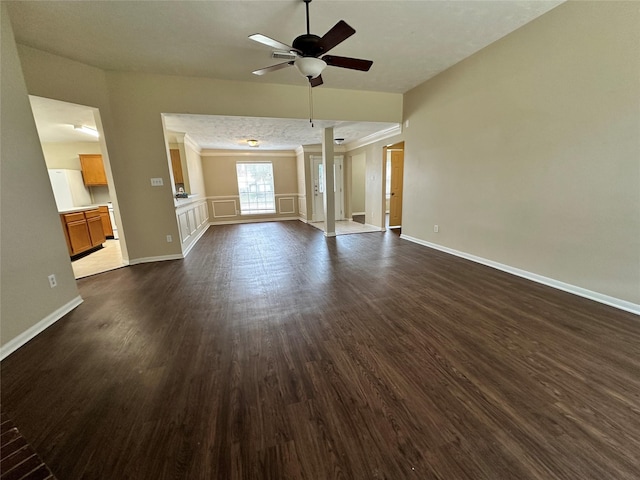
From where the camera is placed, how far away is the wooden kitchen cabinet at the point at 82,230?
4.51 meters

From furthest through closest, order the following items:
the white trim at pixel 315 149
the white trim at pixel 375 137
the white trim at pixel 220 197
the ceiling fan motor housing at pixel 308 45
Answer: the white trim at pixel 220 197 → the white trim at pixel 315 149 → the white trim at pixel 375 137 → the ceiling fan motor housing at pixel 308 45

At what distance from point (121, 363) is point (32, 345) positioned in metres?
0.97

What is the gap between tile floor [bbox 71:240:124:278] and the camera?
13.2 ft

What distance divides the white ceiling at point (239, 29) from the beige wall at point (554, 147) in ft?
1.35

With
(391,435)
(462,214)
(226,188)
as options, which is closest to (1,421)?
(391,435)

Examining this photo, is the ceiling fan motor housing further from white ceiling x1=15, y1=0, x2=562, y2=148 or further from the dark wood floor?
the dark wood floor

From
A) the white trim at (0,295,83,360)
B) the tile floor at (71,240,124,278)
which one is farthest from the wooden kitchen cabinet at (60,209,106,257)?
the white trim at (0,295,83,360)

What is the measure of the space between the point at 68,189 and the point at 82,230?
1.53m

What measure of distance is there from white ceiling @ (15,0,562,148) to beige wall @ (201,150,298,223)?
15.6 feet

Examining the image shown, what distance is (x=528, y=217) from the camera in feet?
10.5

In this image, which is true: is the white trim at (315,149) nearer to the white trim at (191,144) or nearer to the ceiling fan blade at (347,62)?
the white trim at (191,144)

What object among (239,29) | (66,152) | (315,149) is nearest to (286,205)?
(315,149)

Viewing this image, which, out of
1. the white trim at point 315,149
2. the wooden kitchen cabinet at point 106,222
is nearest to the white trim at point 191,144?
the wooden kitchen cabinet at point 106,222

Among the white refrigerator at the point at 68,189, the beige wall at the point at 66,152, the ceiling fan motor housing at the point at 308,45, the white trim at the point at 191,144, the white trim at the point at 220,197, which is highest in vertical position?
the ceiling fan motor housing at the point at 308,45
